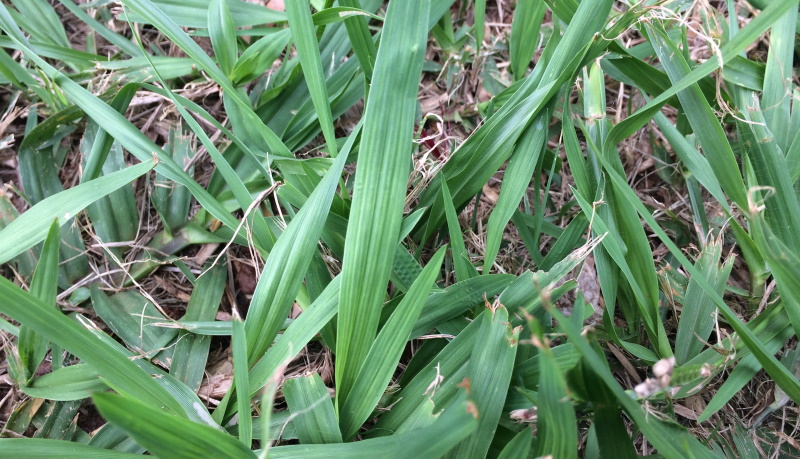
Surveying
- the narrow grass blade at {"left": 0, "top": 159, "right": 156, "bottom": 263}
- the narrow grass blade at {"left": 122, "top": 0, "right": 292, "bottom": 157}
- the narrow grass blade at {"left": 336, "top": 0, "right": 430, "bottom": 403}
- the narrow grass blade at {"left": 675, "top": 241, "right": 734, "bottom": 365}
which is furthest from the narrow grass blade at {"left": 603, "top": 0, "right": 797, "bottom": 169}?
the narrow grass blade at {"left": 0, "top": 159, "right": 156, "bottom": 263}

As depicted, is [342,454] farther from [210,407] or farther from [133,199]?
[133,199]

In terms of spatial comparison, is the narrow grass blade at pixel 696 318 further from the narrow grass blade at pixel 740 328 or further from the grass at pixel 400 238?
the narrow grass blade at pixel 740 328

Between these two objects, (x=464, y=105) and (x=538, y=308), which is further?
(x=464, y=105)

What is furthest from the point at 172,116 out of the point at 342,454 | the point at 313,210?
the point at 342,454

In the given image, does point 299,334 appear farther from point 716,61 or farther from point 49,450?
point 716,61

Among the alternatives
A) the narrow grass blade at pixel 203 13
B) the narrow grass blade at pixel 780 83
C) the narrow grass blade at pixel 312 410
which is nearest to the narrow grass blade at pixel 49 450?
the narrow grass blade at pixel 312 410

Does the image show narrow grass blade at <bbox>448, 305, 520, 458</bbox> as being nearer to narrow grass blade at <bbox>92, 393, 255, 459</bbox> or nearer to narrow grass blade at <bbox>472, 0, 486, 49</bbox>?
narrow grass blade at <bbox>92, 393, 255, 459</bbox>
